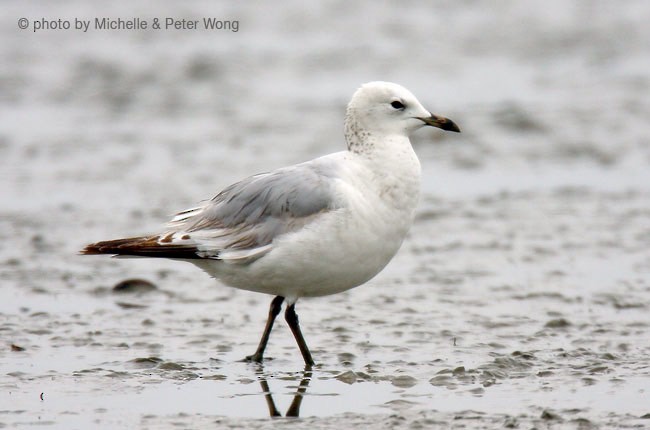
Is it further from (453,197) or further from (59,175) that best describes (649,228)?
(59,175)

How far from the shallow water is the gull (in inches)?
18.2

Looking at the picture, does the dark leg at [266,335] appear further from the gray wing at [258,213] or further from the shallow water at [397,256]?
the gray wing at [258,213]

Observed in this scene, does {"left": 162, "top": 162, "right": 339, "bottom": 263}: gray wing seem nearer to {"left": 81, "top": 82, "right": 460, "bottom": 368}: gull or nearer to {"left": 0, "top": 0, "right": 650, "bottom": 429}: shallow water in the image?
{"left": 81, "top": 82, "right": 460, "bottom": 368}: gull

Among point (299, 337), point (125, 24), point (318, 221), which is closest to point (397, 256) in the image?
point (299, 337)

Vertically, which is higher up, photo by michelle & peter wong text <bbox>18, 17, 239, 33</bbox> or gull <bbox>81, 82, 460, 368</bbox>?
photo by michelle & peter wong text <bbox>18, 17, 239, 33</bbox>

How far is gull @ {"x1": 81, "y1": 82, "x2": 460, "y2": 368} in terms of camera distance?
226 inches

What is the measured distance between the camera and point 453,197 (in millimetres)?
9828

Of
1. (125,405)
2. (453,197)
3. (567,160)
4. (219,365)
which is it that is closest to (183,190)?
(453,197)

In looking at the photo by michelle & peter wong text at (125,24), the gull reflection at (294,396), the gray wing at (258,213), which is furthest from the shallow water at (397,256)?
the gray wing at (258,213)

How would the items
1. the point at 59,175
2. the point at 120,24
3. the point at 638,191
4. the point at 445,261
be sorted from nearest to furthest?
the point at 445,261 → the point at 638,191 → the point at 59,175 → the point at 120,24

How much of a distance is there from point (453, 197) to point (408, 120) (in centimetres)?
378

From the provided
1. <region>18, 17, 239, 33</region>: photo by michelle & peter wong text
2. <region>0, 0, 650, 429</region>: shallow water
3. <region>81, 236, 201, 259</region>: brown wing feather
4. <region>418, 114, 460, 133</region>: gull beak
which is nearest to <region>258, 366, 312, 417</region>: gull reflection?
<region>0, 0, 650, 429</region>: shallow water

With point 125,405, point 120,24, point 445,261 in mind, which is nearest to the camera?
point 125,405

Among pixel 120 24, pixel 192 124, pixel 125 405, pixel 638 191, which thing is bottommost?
pixel 125 405
